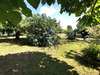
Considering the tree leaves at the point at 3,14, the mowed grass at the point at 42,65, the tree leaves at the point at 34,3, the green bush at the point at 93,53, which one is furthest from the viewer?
the green bush at the point at 93,53

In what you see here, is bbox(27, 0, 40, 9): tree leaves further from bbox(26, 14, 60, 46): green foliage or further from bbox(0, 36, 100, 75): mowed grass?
bbox(26, 14, 60, 46): green foliage

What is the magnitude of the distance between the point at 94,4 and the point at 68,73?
8.96ft

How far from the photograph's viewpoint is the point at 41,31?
8.23 metres

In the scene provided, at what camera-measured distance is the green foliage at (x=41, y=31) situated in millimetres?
7926

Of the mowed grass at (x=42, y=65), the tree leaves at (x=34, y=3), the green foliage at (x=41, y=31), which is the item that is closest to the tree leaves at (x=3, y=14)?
the tree leaves at (x=34, y=3)

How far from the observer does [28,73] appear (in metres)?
2.81

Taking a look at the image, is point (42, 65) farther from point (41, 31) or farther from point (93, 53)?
point (41, 31)

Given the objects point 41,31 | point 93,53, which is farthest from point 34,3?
point 41,31

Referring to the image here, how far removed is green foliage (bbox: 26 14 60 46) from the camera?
7926mm

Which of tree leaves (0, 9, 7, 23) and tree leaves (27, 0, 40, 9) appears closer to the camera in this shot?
tree leaves (0, 9, 7, 23)

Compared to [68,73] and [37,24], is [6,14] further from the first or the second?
[37,24]

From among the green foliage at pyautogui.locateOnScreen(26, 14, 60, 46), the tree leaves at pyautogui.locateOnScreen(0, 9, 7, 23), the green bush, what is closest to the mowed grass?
the green bush

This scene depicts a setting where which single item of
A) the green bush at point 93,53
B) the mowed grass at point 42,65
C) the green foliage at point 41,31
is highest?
the green foliage at point 41,31

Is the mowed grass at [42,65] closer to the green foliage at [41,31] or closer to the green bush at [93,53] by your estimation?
the green bush at [93,53]
